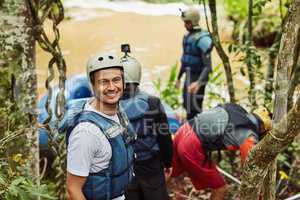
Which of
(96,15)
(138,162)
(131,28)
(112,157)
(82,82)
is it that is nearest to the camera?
(112,157)

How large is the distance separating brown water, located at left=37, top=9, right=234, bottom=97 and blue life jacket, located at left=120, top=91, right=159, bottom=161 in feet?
19.2

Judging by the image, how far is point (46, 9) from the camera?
10.3ft

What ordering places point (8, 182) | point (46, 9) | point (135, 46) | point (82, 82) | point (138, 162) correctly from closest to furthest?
point (8, 182)
point (46, 9)
point (138, 162)
point (82, 82)
point (135, 46)

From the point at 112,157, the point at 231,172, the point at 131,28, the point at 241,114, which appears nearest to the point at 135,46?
the point at 131,28

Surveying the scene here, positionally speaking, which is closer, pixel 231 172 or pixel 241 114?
pixel 241 114

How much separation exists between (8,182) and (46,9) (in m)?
1.35

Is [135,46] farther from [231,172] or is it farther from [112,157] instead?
[112,157]

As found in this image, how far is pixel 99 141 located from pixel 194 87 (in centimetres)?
353

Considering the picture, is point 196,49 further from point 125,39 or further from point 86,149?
point 125,39

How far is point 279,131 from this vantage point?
78.2 inches

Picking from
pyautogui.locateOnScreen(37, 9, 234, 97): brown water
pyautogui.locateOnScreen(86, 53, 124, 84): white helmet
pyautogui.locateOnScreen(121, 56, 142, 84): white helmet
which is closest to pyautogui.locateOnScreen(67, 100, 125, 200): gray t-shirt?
pyautogui.locateOnScreen(86, 53, 124, 84): white helmet

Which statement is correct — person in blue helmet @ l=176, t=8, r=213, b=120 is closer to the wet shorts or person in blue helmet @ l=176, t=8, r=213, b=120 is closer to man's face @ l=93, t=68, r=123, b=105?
the wet shorts

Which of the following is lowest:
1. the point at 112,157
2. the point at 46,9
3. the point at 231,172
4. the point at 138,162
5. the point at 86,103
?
the point at 231,172

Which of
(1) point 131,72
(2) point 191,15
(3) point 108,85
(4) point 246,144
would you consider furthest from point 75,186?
(2) point 191,15
